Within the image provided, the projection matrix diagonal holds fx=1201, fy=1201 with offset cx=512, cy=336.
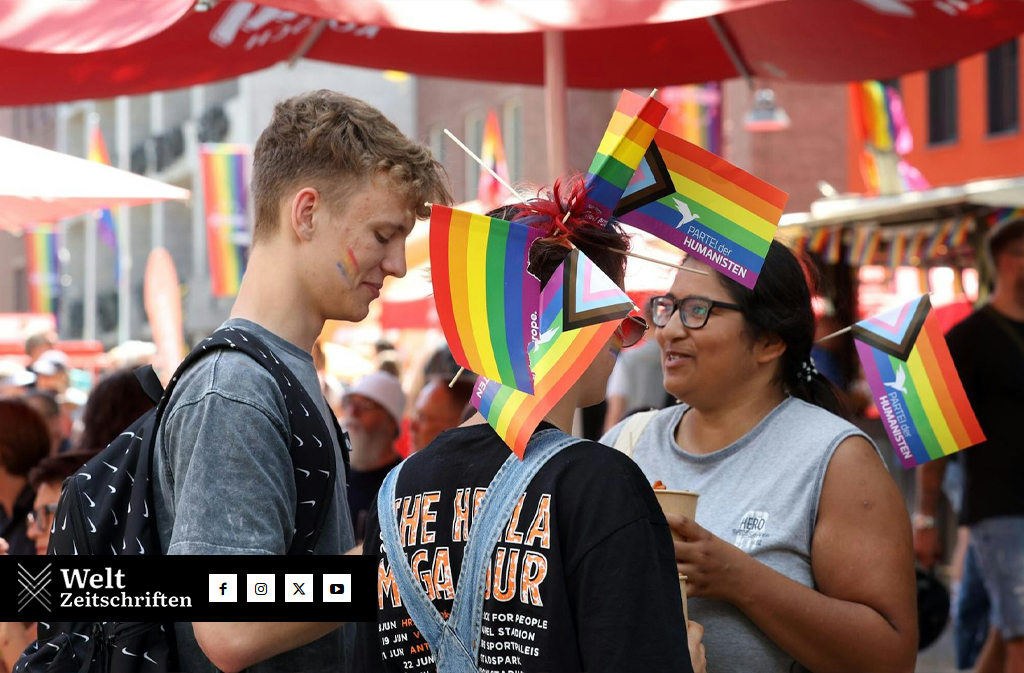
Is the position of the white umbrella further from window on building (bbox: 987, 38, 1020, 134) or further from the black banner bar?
window on building (bbox: 987, 38, 1020, 134)

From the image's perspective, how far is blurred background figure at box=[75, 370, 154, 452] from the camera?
3.89m

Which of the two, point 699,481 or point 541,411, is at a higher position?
point 541,411

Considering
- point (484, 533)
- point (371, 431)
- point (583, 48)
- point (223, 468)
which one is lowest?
point (371, 431)

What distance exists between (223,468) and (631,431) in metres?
1.56

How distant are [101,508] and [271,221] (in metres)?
0.54

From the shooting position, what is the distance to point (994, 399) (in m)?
5.15

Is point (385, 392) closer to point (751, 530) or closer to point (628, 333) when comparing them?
point (751, 530)

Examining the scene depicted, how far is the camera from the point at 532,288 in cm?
191

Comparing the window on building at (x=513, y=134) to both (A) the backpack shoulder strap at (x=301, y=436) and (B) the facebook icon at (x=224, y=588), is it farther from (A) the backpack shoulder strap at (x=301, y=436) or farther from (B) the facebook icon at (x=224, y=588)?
(B) the facebook icon at (x=224, y=588)

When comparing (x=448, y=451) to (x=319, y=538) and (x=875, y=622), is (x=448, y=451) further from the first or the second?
(x=875, y=622)

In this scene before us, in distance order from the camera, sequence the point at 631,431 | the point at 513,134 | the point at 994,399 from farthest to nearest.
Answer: the point at 513,134 → the point at 994,399 → the point at 631,431

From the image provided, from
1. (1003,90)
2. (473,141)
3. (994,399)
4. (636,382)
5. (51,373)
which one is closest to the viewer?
(994,399)

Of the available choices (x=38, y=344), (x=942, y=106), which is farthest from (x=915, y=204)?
(x=942, y=106)

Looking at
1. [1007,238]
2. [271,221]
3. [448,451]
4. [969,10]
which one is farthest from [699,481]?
[1007,238]
